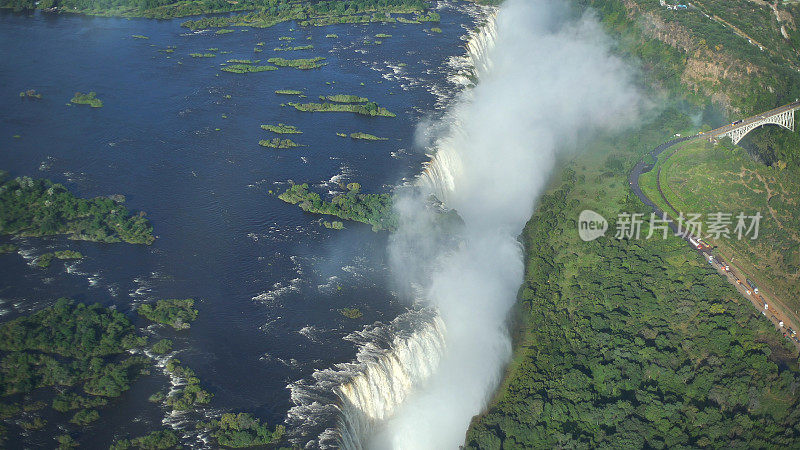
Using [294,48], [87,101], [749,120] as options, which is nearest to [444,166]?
[749,120]

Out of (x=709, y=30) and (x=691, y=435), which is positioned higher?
(x=709, y=30)

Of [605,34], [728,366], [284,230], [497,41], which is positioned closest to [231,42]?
[497,41]

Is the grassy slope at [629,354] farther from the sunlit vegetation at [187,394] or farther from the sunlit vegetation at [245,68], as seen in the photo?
the sunlit vegetation at [245,68]

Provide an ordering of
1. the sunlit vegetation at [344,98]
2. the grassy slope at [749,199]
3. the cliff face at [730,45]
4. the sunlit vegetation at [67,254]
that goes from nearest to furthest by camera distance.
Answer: the sunlit vegetation at [67,254] < the grassy slope at [749,199] < the sunlit vegetation at [344,98] < the cliff face at [730,45]

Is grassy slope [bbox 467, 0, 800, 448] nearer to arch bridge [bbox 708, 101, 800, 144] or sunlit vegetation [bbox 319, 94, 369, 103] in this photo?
arch bridge [bbox 708, 101, 800, 144]

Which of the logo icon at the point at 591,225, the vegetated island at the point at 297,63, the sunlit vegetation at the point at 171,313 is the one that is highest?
the vegetated island at the point at 297,63

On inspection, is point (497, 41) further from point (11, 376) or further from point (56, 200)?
point (11, 376)

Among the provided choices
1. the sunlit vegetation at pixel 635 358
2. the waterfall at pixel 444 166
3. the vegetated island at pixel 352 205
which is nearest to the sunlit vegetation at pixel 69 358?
the vegetated island at pixel 352 205
